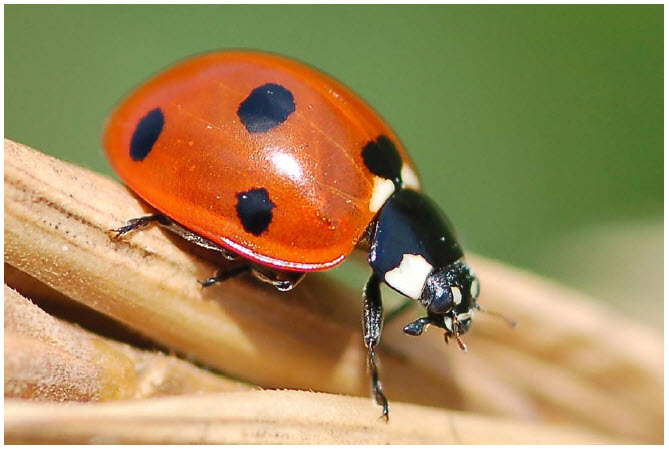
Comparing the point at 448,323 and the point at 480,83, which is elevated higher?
the point at 480,83

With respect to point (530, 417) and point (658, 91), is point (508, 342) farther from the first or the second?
point (658, 91)

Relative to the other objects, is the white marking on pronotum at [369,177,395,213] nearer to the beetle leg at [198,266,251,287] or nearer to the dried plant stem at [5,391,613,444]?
the beetle leg at [198,266,251,287]

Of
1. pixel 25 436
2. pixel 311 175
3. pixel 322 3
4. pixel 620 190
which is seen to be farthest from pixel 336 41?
pixel 25 436

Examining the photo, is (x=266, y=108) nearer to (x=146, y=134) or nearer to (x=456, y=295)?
(x=146, y=134)

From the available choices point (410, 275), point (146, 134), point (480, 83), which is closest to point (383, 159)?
point (410, 275)

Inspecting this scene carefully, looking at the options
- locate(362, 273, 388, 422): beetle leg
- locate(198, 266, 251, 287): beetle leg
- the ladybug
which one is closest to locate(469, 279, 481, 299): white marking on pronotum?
the ladybug
